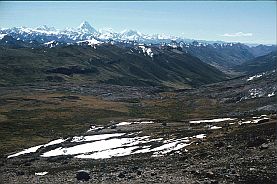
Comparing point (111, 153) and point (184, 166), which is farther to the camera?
point (111, 153)

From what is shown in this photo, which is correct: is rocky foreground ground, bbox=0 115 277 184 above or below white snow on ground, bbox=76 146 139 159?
above

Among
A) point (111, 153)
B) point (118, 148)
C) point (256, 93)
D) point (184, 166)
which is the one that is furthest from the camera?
point (256, 93)

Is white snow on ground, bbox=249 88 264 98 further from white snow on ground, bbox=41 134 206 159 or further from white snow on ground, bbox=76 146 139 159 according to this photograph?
white snow on ground, bbox=76 146 139 159

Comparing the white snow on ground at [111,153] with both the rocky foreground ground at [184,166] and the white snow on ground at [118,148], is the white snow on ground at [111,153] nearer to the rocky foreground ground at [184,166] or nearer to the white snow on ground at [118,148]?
the white snow on ground at [118,148]

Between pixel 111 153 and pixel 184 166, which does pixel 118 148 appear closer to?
pixel 111 153

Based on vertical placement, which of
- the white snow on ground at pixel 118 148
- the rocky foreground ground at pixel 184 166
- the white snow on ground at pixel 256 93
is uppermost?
the rocky foreground ground at pixel 184 166

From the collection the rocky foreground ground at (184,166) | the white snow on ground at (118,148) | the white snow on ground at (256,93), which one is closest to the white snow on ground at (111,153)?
the white snow on ground at (118,148)

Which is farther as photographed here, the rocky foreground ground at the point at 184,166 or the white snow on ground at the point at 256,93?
the white snow on ground at the point at 256,93

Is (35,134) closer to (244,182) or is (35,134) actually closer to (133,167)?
(133,167)

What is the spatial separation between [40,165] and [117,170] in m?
18.0

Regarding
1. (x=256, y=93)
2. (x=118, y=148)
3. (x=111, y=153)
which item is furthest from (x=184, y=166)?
(x=256, y=93)

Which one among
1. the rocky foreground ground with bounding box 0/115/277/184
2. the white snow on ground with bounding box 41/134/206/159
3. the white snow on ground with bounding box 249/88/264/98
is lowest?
the white snow on ground with bounding box 249/88/264/98

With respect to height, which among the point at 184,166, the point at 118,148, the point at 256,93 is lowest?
the point at 256,93

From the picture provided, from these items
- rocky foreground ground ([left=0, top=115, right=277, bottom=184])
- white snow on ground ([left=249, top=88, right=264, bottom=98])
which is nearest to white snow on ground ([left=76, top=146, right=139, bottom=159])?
rocky foreground ground ([left=0, top=115, right=277, bottom=184])
